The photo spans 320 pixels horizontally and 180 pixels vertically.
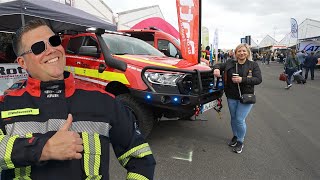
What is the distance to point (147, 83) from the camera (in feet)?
14.2

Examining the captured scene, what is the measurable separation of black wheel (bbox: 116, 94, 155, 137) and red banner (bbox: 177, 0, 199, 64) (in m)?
2.63

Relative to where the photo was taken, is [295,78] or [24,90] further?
[295,78]

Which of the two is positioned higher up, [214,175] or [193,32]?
[193,32]

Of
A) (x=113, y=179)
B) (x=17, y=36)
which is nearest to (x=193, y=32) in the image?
(x=113, y=179)

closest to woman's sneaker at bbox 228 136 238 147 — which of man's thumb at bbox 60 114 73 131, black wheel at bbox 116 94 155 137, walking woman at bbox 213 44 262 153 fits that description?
walking woman at bbox 213 44 262 153

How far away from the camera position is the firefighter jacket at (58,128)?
1.28 m

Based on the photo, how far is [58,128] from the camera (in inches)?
53.7

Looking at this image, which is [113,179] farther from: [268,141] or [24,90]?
[268,141]

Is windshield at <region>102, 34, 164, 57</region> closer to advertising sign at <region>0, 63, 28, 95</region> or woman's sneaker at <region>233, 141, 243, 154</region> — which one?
advertising sign at <region>0, 63, 28, 95</region>

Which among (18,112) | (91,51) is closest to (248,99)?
(91,51)

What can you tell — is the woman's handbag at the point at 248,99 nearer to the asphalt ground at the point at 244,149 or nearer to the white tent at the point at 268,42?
the asphalt ground at the point at 244,149

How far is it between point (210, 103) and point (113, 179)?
81.2 inches

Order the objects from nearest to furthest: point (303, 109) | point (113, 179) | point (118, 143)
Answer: point (118, 143) < point (113, 179) < point (303, 109)

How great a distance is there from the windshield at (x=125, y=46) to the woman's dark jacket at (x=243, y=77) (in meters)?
1.66
